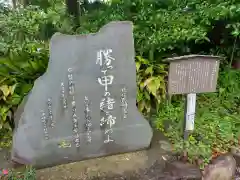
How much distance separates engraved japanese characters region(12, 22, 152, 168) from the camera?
10.1 feet

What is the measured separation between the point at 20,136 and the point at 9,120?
0.90 meters

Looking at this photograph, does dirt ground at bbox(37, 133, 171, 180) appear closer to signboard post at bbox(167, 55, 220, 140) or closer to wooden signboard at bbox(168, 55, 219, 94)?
signboard post at bbox(167, 55, 220, 140)

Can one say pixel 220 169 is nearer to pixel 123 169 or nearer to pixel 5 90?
pixel 123 169

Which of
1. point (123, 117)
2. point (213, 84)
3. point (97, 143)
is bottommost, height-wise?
point (97, 143)

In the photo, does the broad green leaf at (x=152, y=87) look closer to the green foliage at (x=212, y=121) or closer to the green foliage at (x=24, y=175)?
the green foliage at (x=212, y=121)

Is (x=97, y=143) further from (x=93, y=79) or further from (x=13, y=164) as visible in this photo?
(x=13, y=164)

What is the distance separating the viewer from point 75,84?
3.15 meters

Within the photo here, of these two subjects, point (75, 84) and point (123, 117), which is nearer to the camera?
point (75, 84)

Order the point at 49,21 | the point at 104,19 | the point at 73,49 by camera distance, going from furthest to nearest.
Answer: the point at 49,21, the point at 104,19, the point at 73,49

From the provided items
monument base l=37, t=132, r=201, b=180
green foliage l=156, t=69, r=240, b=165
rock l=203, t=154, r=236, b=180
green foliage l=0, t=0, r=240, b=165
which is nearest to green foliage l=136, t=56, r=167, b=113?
green foliage l=0, t=0, r=240, b=165

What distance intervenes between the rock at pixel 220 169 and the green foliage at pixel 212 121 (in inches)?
4.4

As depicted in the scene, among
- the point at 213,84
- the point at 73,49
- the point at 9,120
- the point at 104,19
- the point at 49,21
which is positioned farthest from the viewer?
the point at 49,21

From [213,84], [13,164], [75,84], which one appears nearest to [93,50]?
[75,84]

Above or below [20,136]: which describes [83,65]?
above
